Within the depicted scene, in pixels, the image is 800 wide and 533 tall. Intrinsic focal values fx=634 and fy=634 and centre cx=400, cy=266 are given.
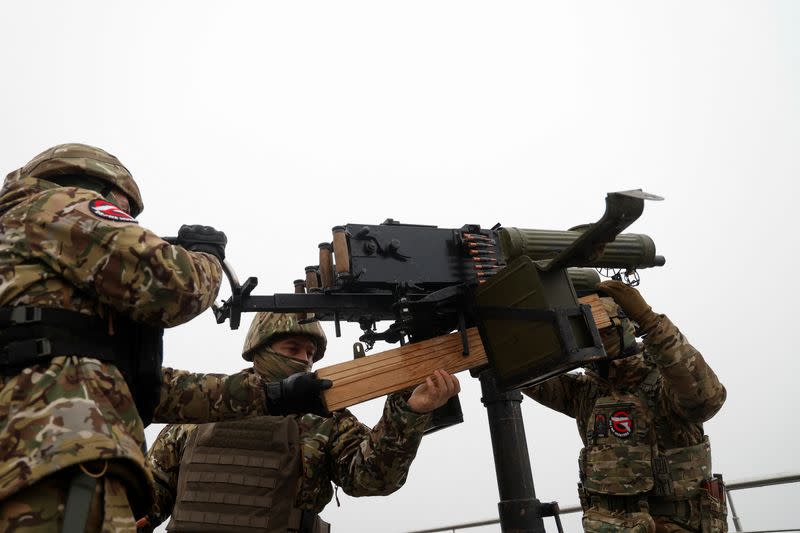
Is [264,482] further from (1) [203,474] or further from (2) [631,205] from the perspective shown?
(2) [631,205]

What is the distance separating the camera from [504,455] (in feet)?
12.2

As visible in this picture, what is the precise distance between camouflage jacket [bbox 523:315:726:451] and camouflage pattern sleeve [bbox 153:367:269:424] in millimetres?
2856

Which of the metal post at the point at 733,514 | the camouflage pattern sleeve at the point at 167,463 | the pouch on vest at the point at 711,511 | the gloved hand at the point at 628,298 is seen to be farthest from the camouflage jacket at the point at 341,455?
the metal post at the point at 733,514

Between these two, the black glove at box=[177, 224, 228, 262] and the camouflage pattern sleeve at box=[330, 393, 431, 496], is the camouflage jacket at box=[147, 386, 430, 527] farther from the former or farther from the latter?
the black glove at box=[177, 224, 228, 262]

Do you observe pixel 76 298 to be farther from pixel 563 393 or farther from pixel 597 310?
pixel 563 393

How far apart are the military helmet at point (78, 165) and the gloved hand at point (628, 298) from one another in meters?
3.09

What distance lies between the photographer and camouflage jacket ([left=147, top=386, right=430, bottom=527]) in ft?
11.2

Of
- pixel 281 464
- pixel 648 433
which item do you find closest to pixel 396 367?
pixel 281 464

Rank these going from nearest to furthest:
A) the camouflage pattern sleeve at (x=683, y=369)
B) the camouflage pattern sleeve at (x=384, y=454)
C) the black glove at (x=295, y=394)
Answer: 1. the black glove at (x=295, y=394)
2. the camouflage pattern sleeve at (x=384, y=454)
3. the camouflage pattern sleeve at (x=683, y=369)

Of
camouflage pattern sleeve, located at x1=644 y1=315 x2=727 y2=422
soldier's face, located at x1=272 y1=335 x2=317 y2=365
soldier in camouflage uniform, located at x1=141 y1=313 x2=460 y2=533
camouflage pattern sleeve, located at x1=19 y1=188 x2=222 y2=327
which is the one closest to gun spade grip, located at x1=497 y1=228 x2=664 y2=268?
camouflage pattern sleeve, located at x1=644 y1=315 x2=727 y2=422

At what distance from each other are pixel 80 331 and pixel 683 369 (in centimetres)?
384

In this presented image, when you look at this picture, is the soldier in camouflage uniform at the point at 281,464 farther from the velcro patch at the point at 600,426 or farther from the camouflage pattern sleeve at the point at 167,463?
the velcro patch at the point at 600,426

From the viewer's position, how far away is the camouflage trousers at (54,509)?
187 cm

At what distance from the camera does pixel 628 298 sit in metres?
4.36
